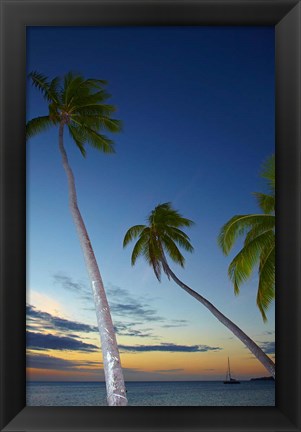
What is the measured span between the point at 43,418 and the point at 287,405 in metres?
0.72

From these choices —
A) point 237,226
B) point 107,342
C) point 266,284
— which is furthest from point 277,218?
point 237,226

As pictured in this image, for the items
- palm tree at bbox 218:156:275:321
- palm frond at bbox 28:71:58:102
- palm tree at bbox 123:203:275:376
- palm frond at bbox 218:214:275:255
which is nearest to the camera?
palm frond at bbox 28:71:58:102

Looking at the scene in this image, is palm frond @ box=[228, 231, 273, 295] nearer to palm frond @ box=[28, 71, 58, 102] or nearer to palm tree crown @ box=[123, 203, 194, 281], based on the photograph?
palm tree crown @ box=[123, 203, 194, 281]

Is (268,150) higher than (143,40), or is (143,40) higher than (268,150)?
(143,40)

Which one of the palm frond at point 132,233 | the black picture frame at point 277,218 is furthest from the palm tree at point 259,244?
the black picture frame at point 277,218

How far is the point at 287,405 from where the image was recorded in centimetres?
170

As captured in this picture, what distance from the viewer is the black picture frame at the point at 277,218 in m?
1.69

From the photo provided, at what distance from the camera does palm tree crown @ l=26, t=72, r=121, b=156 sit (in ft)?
10.5

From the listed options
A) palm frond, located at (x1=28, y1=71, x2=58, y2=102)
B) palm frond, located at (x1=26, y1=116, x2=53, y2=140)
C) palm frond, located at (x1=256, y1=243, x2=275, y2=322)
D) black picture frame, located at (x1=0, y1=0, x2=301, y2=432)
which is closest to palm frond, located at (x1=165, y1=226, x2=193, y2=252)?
palm frond, located at (x1=256, y1=243, x2=275, y2=322)

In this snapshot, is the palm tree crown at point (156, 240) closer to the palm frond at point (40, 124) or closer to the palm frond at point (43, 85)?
the palm frond at point (40, 124)

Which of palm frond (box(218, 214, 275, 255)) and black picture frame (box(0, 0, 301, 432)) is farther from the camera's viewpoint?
palm frond (box(218, 214, 275, 255))

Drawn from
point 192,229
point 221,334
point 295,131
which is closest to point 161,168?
point 192,229

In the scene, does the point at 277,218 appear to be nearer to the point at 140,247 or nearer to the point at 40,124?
the point at 40,124

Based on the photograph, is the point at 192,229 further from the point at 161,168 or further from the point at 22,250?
the point at 22,250
